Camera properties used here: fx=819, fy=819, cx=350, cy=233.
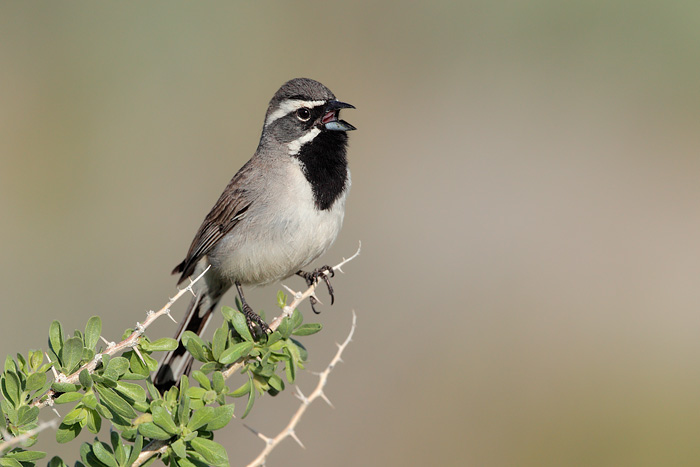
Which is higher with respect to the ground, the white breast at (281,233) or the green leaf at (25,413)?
the white breast at (281,233)

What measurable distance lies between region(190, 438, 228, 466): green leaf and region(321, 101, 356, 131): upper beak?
2712 millimetres

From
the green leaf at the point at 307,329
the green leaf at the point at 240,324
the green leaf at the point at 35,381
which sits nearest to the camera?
the green leaf at the point at 35,381

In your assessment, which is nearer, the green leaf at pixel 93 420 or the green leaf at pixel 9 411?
the green leaf at pixel 9 411

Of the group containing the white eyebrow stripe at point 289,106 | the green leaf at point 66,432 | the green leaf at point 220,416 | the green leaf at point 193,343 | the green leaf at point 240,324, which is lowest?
the green leaf at point 66,432

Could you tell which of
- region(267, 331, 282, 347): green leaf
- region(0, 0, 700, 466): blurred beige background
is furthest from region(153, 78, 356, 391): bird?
region(267, 331, 282, 347): green leaf

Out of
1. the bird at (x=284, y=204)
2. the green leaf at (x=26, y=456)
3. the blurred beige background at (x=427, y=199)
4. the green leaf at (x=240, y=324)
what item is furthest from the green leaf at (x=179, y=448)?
the blurred beige background at (x=427, y=199)

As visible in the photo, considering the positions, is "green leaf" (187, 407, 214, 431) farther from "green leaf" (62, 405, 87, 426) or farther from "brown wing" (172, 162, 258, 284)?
"brown wing" (172, 162, 258, 284)

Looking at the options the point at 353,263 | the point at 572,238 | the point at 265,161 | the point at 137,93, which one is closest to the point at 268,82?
the point at 137,93

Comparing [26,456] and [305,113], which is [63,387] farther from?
[305,113]

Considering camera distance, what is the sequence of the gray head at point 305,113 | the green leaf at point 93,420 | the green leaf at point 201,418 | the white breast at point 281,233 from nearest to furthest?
the green leaf at point 93,420, the green leaf at point 201,418, the white breast at point 281,233, the gray head at point 305,113

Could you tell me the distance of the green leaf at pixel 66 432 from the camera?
2498mm

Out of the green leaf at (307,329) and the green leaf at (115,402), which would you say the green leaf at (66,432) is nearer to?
the green leaf at (115,402)

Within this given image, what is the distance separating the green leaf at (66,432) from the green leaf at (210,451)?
363 millimetres

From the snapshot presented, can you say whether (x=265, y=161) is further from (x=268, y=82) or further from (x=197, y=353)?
(x=268, y=82)
